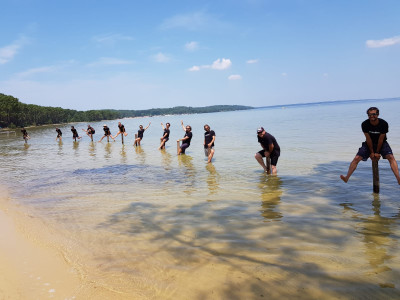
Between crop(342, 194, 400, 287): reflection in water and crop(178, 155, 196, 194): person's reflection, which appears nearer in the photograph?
crop(342, 194, 400, 287): reflection in water

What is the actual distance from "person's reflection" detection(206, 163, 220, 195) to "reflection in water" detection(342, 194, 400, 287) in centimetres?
337

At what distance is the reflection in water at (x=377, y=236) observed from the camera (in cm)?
345

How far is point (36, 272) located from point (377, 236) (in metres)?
4.85

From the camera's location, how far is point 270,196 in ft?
22.4

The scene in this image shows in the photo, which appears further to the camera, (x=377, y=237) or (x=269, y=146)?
(x=269, y=146)

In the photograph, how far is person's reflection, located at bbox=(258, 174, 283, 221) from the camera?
5.47 meters

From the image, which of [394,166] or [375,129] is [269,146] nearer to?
[375,129]

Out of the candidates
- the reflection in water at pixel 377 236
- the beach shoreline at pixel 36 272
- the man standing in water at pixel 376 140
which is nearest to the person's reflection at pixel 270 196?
the reflection in water at pixel 377 236

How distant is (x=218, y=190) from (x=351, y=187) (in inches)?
139

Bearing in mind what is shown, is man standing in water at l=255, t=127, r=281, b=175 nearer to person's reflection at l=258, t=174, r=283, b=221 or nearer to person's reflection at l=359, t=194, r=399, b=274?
person's reflection at l=258, t=174, r=283, b=221

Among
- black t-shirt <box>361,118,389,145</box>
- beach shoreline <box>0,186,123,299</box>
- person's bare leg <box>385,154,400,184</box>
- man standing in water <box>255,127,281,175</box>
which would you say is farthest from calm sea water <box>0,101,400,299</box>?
black t-shirt <box>361,118,389,145</box>

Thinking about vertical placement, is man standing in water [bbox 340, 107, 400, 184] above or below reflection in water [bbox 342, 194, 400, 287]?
above

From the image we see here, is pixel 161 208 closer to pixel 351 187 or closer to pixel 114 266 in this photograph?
pixel 114 266

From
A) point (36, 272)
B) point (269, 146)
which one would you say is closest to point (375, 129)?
point (269, 146)
